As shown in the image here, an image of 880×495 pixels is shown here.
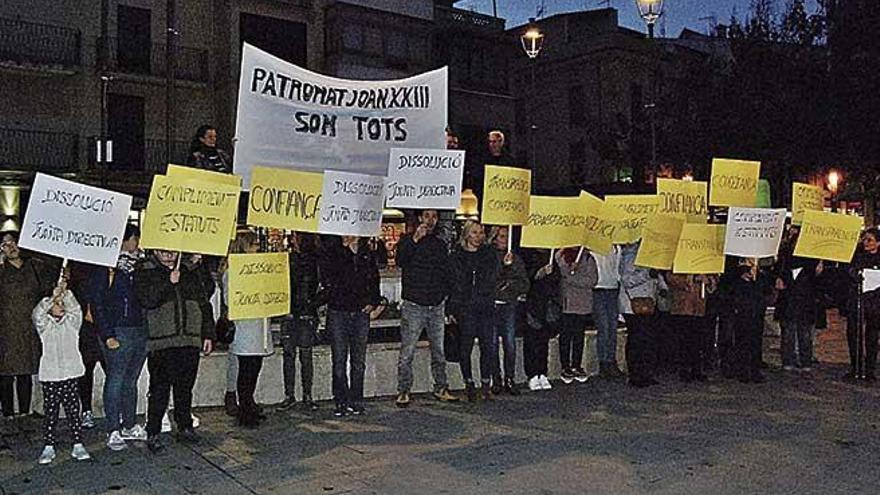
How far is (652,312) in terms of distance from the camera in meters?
11.7

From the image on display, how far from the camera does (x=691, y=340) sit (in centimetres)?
1188

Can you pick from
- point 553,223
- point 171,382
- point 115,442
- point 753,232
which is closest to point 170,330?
point 171,382

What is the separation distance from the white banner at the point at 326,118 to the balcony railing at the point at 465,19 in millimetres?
27133

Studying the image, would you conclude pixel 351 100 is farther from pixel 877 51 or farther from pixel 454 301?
pixel 877 51

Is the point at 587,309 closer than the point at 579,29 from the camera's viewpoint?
Yes

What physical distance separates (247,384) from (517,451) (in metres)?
2.77

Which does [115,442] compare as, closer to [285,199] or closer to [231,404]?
[231,404]

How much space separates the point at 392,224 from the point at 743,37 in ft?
41.5

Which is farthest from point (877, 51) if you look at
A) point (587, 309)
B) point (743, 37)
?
point (587, 309)

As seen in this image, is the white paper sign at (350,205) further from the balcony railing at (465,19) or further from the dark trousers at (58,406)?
the balcony railing at (465,19)

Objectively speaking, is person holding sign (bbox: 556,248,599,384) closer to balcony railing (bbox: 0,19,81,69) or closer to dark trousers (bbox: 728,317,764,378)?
dark trousers (bbox: 728,317,764,378)

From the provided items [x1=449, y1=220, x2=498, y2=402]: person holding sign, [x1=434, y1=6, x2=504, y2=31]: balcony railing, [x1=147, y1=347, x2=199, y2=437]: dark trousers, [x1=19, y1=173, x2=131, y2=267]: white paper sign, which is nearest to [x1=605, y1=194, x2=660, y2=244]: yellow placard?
[x1=449, y1=220, x2=498, y2=402]: person holding sign

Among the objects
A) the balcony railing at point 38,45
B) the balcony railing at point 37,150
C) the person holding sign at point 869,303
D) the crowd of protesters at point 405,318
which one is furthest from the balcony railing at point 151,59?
the person holding sign at point 869,303

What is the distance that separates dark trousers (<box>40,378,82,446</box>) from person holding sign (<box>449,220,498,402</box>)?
13.4 ft
